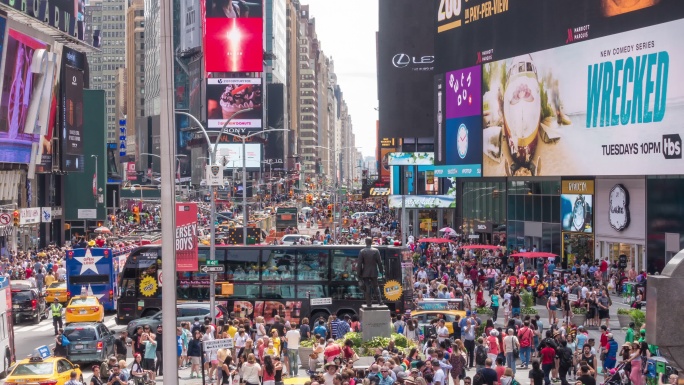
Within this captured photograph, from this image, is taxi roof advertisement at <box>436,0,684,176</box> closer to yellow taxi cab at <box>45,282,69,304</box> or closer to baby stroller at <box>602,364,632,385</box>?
yellow taxi cab at <box>45,282,69,304</box>

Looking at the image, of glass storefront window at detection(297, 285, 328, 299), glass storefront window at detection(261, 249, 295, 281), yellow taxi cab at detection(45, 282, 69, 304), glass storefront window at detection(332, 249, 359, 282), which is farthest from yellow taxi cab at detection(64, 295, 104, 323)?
glass storefront window at detection(332, 249, 359, 282)

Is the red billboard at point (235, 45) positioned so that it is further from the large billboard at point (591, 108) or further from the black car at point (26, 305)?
the black car at point (26, 305)

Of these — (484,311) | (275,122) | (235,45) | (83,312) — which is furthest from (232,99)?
(484,311)

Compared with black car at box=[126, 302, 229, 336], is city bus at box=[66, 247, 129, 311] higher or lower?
higher

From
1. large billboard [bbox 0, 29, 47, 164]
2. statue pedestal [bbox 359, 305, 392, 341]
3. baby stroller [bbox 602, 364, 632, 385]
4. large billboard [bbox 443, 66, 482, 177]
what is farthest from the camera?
large billboard [bbox 443, 66, 482, 177]

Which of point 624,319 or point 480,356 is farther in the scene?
point 624,319

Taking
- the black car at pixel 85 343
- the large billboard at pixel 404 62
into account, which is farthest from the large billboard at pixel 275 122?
the black car at pixel 85 343

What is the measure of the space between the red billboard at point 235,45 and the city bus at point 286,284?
331ft

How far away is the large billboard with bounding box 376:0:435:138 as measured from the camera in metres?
122

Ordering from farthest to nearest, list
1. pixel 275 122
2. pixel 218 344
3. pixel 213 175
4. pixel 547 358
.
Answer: pixel 275 122, pixel 213 175, pixel 547 358, pixel 218 344

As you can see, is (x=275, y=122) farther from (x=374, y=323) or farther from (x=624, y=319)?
(x=374, y=323)

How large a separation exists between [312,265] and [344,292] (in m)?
1.46

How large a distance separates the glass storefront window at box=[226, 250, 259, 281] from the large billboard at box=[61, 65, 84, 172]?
5164cm

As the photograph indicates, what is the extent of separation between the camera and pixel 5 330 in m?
27.9
